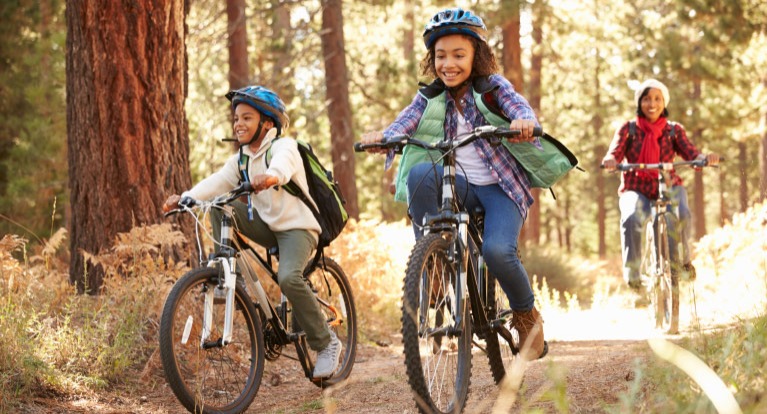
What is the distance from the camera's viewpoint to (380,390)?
5.76 meters

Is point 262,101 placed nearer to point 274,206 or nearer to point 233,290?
point 274,206

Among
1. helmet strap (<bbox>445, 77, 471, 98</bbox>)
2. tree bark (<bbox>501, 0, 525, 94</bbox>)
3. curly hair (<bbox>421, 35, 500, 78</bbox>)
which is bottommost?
helmet strap (<bbox>445, 77, 471, 98</bbox>)

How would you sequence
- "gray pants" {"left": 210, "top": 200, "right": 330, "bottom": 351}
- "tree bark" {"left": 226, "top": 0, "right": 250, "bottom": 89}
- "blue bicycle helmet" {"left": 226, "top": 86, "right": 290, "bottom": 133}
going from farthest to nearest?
1. "tree bark" {"left": 226, "top": 0, "right": 250, "bottom": 89}
2. "blue bicycle helmet" {"left": 226, "top": 86, "right": 290, "bottom": 133}
3. "gray pants" {"left": 210, "top": 200, "right": 330, "bottom": 351}

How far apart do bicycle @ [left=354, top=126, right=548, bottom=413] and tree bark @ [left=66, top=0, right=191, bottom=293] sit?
330cm

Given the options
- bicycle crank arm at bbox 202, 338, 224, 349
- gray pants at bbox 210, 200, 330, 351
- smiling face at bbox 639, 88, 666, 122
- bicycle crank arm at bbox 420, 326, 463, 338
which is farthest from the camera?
smiling face at bbox 639, 88, 666, 122

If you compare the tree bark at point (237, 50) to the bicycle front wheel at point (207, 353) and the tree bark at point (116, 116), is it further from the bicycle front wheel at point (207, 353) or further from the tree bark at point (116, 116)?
the bicycle front wheel at point (207, 353)

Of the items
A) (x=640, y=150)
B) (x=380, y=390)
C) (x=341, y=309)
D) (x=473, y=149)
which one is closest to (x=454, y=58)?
(x=473, y=149)

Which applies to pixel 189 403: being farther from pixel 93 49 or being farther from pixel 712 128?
pixel 712 128

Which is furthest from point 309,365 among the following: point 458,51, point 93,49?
point 93,49

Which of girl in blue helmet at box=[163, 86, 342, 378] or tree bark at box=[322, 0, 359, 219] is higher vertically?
tree bark at box=[322, 0, 359, 219]

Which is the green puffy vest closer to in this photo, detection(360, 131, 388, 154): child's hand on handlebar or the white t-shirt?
the white t-shirt

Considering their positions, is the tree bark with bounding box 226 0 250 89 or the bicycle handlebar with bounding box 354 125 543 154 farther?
the tree bark with bounding box 226 0 250 89

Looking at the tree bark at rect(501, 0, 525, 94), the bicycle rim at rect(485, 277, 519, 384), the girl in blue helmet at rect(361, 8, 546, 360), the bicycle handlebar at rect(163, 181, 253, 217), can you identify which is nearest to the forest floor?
the bicycle rim at rect(485, 277, 519, 384)

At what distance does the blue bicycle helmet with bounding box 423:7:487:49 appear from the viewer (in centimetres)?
484
